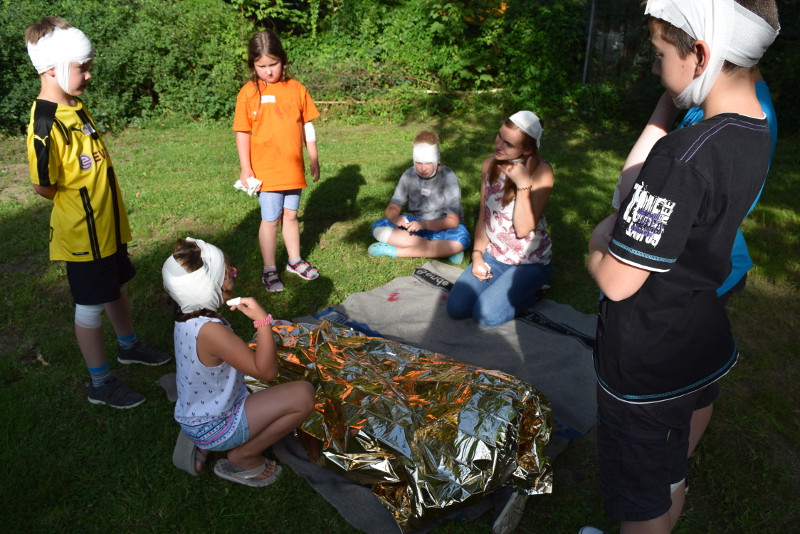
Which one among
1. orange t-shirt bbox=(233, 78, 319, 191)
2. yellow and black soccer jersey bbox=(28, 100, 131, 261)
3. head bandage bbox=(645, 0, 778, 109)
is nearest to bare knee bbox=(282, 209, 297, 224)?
orange t-shirt bbox=(233, 78, 319, 191)

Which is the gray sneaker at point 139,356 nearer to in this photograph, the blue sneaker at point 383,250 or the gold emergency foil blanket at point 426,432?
the gold emergency foil blanket at point 426,432

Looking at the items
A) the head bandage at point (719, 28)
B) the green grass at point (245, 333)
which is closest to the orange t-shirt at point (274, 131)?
the green grass at point (245, 333)

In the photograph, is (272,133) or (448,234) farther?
(448,234)

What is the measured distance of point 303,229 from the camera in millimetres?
5770

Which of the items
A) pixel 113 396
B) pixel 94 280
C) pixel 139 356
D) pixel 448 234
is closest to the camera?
pixel 94 280

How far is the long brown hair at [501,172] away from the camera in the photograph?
3.84 metres

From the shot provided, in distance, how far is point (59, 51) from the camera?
2768mm

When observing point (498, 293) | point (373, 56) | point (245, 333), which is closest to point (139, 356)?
point (245, 333)

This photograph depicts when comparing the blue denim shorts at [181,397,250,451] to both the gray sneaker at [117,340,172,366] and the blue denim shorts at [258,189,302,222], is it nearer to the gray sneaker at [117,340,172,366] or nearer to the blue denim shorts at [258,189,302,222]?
the gray sneaker at [117,340,172,366]

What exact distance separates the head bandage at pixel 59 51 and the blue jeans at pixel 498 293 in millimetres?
2757

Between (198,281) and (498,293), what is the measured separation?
235cm

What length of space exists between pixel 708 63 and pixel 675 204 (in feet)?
1.23

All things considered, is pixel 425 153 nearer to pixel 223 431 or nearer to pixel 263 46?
pixel 263 46

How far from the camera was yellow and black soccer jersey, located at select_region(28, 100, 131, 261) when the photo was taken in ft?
9.18
